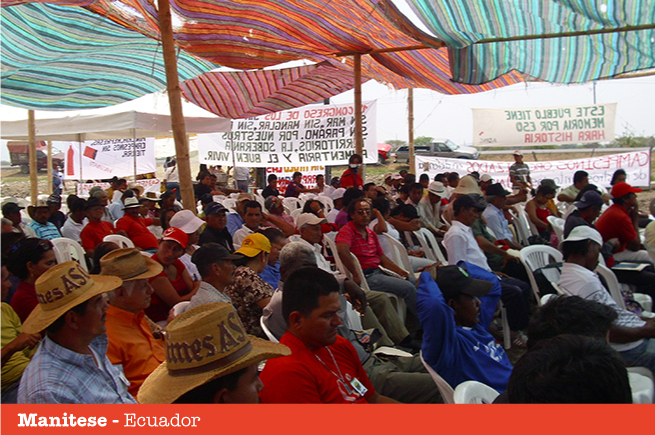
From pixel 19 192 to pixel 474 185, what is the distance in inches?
892

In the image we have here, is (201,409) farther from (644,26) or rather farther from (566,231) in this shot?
(644,26)

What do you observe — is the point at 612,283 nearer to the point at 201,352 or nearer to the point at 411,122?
the point at 201,352

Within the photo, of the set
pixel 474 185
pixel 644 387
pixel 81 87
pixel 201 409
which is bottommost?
pixel 644 387

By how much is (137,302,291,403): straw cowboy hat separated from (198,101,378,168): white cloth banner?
10885mm

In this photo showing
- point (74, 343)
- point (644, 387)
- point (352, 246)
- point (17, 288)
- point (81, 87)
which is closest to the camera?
point (74, 343)

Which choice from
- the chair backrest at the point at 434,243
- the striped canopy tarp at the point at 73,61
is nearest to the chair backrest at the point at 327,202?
the chair backrest at the point at 434,243

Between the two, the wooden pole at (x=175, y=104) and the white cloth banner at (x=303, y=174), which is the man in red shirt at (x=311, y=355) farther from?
the white cloth banner at (x=303, y=174)

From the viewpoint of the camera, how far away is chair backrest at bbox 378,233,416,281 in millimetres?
5742

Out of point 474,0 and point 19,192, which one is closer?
point 474,0

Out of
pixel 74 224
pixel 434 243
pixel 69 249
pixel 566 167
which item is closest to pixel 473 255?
pixel 434 243

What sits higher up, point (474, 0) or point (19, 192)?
point (474, 0)

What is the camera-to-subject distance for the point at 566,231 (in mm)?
5445

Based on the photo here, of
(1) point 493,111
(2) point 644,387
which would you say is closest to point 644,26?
(2) point 644,387

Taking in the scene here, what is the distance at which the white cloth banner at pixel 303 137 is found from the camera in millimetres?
12680
